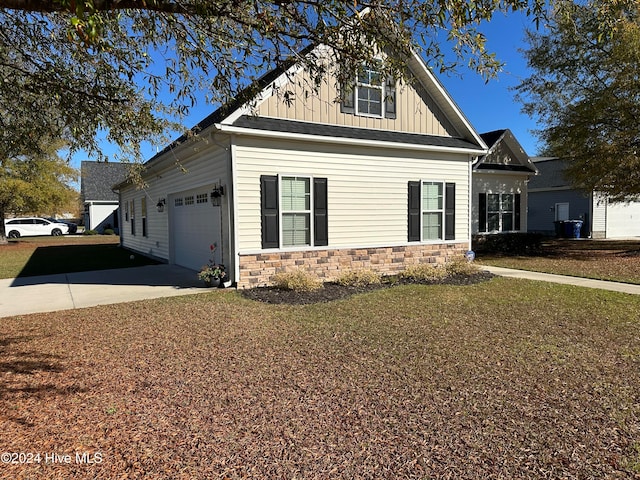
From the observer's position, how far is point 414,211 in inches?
441

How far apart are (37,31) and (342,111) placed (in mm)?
6552

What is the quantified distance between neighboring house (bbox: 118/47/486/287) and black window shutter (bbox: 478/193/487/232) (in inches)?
206

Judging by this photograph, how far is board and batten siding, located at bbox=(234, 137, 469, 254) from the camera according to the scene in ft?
29.1

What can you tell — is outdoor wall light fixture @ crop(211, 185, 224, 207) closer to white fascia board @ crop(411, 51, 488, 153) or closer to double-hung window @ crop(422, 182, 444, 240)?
double-hung window @ crop(422, 182, 444, 240)

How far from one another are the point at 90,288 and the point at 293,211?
5056mm

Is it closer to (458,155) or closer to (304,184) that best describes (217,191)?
(304,184)

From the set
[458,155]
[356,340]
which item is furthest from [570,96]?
[356,340]

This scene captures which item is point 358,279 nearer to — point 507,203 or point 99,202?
point 507,203

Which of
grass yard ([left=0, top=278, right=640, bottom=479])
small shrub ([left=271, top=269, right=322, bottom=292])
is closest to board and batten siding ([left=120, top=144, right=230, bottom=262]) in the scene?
small shrub ([left=271, top=269, right=322, bottom=292])

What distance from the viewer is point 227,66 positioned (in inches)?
200

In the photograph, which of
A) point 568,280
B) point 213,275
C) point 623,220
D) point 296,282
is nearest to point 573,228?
point 623,220

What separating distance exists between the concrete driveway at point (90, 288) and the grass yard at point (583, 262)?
Answer: 394 inches

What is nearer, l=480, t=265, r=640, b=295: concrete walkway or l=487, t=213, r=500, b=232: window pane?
l=480, t=265, r=640, b=295: concrete walkway

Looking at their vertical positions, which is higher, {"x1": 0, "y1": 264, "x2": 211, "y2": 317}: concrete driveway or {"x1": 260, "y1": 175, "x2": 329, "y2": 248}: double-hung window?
{"x1": 260, "y1": 175, "x2": 329, "y2": 248}: double-hung window
